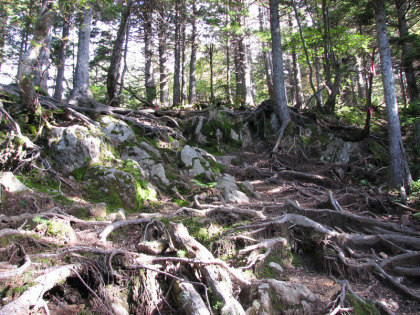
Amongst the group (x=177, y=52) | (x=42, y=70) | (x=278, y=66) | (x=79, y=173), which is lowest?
(x=79, y=173)

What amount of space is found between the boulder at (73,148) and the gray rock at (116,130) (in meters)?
1.35

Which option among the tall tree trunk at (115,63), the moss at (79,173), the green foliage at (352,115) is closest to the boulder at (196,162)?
the moss at (79,173)

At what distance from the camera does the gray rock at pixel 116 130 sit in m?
8.88

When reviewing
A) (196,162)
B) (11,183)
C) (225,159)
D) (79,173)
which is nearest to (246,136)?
(225,159)

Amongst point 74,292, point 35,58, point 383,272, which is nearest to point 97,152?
point 35,58

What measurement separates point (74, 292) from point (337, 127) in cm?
1331

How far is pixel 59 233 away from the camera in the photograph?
4.26 metres

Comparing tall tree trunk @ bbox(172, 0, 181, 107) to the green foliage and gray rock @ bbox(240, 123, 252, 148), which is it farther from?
the green foliage

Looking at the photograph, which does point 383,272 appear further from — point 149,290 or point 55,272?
point 55,272

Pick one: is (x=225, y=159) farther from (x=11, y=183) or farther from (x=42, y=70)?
(x=42, y=70)

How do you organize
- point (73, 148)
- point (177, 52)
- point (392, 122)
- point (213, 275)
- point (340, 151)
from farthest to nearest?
point (177, 52), point (340, 151), point (392, 122), point (73, 148), point (213, 275)

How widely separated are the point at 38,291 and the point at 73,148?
4.77 m

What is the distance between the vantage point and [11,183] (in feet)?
17.3

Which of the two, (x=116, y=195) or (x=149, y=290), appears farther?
(x=116, y=195)
